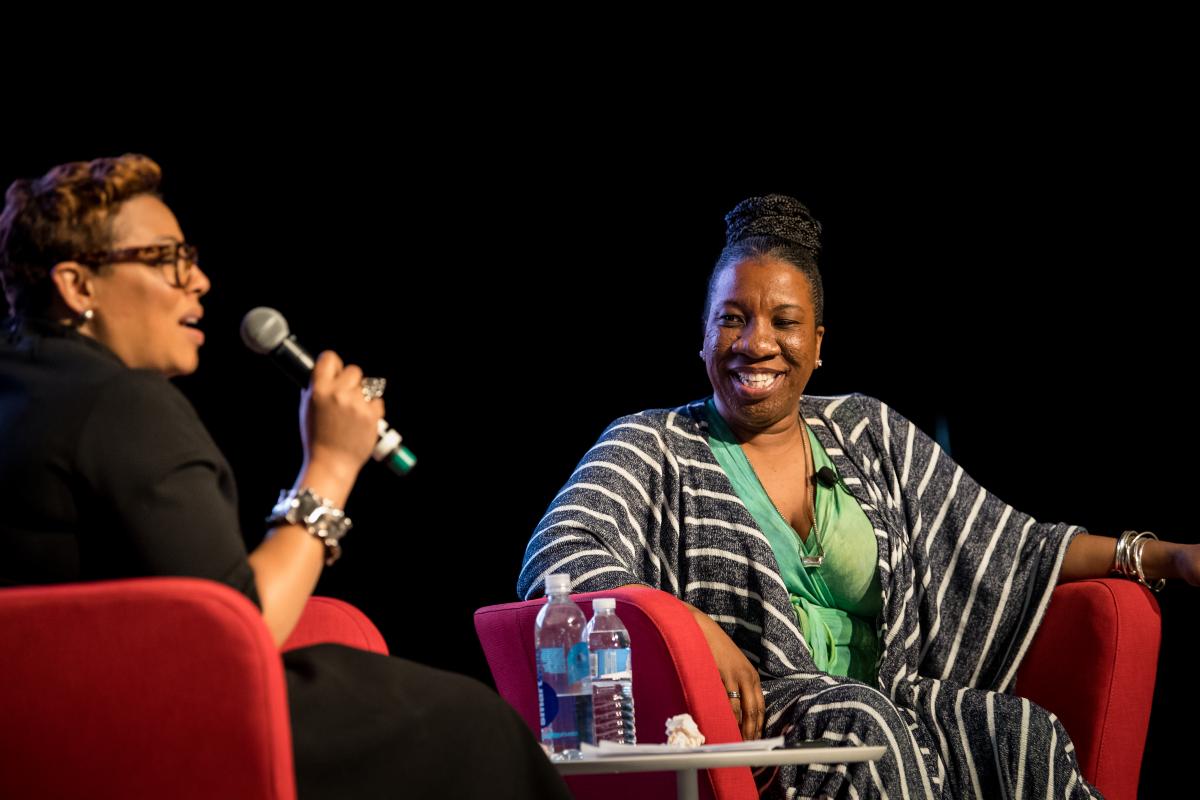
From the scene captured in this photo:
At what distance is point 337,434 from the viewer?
64.7 inches

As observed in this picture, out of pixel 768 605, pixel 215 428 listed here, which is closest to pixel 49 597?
pixel 768 605

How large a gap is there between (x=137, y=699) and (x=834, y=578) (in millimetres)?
1597

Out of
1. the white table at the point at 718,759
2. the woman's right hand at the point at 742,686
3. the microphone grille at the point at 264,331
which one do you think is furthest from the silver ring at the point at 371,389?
the woman's right hand at the point at 742,686

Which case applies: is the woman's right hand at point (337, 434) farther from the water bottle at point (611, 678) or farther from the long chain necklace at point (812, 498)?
the long chain necklace at point (812, 498)

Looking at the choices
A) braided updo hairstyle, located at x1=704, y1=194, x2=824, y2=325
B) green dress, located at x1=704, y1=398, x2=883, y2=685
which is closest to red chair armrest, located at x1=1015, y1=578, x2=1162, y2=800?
green dress, located at x1=704, y1=398, x2=883, y2=685

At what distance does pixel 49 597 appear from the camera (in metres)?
1.42

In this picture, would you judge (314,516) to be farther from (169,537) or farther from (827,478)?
(827,478)

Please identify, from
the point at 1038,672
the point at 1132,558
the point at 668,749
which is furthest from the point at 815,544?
the point at 668,749

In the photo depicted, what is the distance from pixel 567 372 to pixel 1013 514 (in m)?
1.48

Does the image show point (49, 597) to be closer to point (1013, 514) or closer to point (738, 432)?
point (738, 432)

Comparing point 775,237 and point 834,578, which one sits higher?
point 775,237

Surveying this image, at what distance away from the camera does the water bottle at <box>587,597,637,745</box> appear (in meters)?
2.21

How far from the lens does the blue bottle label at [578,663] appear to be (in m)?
2.25

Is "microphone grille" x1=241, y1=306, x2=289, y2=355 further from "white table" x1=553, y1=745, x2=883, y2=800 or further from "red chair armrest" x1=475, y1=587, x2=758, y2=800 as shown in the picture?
"red chair armrest" x1=475, y1=587, x2=758, y2=800
